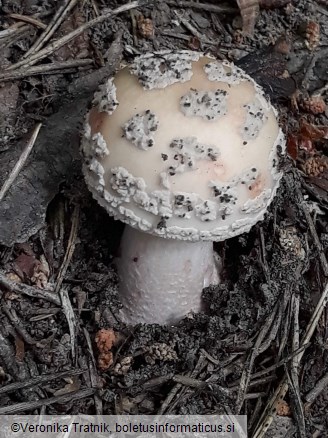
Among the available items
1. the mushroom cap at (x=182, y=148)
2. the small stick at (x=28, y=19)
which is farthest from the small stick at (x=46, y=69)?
the mushroom cap at (x=182, y=148)

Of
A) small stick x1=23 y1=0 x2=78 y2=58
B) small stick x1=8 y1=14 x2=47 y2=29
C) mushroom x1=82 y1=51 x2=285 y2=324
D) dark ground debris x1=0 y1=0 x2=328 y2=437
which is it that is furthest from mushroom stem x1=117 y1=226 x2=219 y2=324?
small stick x1=8 y1=14 x2=47 y2=29

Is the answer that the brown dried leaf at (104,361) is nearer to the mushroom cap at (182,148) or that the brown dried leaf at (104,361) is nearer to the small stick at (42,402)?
the small stick at (42,402)

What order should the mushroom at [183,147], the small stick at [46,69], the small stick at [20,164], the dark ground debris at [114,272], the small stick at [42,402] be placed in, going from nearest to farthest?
the mushroom at [183,147], the small stick at [42,402], the dark ground debris at [114,272], the small stick at [20,164], the small stick at [46,69]

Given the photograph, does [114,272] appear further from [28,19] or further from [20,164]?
[28,19]

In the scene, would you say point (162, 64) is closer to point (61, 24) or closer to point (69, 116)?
point (69, 116)

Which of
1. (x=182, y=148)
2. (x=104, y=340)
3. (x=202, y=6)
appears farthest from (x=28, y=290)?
(x=202, y=6)

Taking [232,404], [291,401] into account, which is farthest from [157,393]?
[291,401]

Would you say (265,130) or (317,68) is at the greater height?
(265,130)
